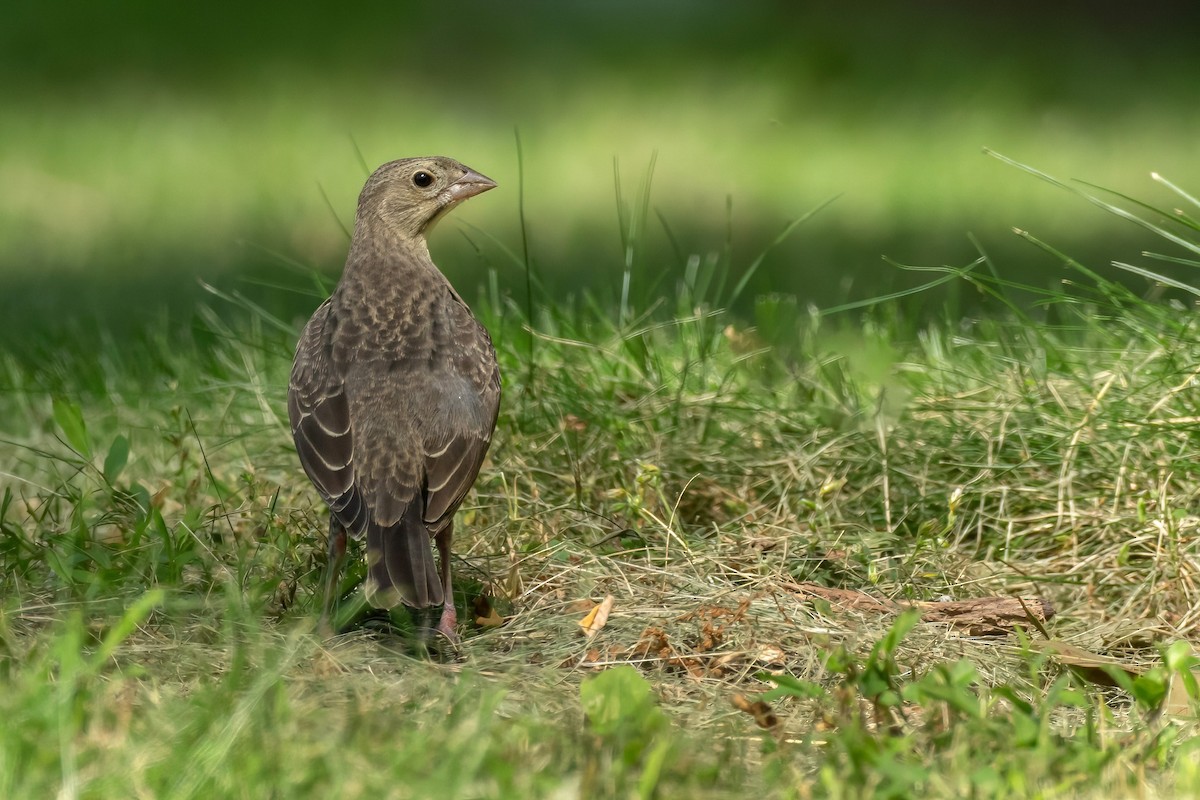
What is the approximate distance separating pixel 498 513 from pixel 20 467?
1919 millimetres

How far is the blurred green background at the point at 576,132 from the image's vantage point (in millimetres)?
10000

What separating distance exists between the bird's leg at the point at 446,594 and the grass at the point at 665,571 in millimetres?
111

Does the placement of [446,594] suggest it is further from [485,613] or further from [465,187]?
[465,187]

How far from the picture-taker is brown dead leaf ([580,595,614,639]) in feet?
13.9

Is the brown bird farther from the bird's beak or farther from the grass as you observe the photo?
the grass

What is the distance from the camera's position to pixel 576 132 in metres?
14.1

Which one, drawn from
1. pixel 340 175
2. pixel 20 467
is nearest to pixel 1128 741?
pixel 20 467

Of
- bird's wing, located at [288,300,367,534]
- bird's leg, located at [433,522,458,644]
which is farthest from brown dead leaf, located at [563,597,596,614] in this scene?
bird's wing, located at [288,300,367,534]

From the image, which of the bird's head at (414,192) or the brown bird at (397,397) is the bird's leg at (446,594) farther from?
the bird's head at (414,192)

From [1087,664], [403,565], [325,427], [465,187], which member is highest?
[465,187]

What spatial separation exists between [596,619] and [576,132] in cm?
1036

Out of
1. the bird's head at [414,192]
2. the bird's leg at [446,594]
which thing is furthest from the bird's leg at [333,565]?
the bird's head at [414,192]

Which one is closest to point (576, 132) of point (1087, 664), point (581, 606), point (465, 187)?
point (465, 187)

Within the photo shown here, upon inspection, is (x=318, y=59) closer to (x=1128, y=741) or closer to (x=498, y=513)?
(x=498, y=513)
